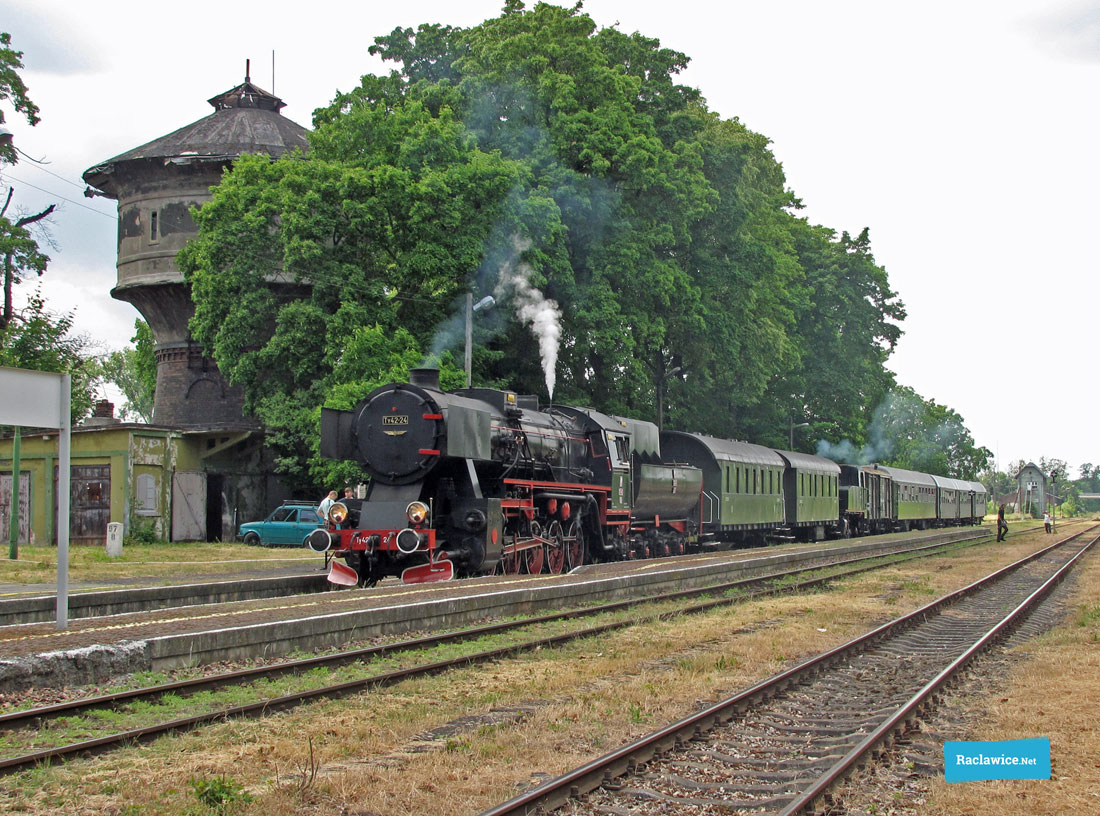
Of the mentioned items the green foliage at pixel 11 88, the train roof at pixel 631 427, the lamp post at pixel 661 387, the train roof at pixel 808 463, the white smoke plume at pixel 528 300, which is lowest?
the train roof at pixel 808 463

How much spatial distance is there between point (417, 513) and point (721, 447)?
14958 mm

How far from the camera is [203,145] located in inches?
1412

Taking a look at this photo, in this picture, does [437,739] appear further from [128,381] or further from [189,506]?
[128,381]

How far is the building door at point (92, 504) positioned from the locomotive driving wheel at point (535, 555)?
15438 millimetres

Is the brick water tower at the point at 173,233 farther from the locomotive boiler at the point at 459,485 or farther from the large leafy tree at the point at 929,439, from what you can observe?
the large leafy tree at the point at 929,439

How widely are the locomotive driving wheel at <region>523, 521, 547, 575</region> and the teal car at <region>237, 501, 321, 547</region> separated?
1234 cm

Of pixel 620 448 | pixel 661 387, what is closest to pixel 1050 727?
pixel 620 448

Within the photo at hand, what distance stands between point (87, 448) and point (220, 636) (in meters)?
22.4

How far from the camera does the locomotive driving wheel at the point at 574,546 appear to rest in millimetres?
20688

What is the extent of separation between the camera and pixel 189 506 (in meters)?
31.4

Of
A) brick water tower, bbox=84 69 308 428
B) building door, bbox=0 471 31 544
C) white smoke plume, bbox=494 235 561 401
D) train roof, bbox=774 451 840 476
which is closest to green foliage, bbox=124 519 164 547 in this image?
building door, bbox=0 471 31 544

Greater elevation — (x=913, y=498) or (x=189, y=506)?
(x=189, y=506)

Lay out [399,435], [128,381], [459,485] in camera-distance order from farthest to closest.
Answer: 1. [128,381]
2. [459,485]
3. [399,435]

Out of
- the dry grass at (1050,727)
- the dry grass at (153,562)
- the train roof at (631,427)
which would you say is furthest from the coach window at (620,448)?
the dry grass at (1050,727)
